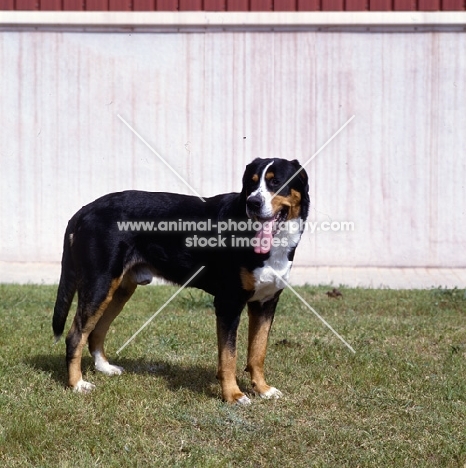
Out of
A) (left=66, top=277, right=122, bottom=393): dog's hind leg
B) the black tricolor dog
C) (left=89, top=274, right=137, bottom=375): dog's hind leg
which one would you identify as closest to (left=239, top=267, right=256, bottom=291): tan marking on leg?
the black tricolor dog

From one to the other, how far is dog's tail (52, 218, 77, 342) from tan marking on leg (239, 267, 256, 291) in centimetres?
128

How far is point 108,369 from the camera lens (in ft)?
19.7

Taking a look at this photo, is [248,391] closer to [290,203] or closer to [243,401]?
[243,401]

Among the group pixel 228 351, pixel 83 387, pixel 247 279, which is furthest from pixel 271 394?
pixel 83 387

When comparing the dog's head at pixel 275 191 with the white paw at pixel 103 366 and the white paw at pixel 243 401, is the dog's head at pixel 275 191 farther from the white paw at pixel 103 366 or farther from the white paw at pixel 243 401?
the white paw at pixel 103 366

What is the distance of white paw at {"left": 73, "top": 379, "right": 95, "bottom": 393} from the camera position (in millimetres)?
5490

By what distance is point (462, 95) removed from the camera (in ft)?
36.2

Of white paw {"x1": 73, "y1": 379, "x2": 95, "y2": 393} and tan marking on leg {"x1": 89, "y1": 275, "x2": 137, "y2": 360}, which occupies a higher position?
tan marking on leg {"x1": 89, "y1": 275, "x2": 137, "y2": 360}

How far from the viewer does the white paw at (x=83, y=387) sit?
5.49m

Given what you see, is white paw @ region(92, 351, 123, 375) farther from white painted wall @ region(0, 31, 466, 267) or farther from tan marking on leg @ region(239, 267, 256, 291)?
white painted wall @ region(0, 31, 466, 267)

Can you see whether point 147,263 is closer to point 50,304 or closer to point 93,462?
point 93,462

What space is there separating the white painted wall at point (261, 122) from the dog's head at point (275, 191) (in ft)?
19.4

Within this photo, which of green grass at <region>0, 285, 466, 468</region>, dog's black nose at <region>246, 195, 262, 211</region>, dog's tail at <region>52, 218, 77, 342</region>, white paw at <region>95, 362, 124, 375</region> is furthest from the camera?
white paw at <region>95, 362, 124, 375</region>

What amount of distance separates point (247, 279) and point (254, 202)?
54 cm
